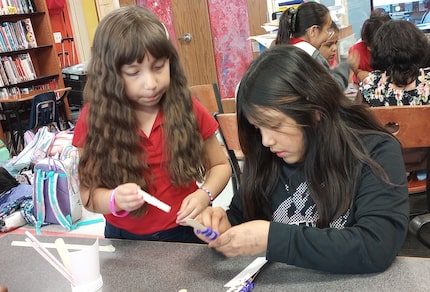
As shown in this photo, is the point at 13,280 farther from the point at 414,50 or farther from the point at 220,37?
the point at 220,37

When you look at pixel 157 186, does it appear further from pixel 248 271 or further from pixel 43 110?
pixel 43 110

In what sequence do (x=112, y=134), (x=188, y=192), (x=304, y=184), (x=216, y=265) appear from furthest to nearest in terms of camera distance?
(x=188, y=192)
(x=112, y=134)
(x=304, y=184)
(x=216, y=265)

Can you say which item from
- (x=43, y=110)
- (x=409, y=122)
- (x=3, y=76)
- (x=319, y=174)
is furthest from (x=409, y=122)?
(x=3, y=76)

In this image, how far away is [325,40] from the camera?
2.32 metres

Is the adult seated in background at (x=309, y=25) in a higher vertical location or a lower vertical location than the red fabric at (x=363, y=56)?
higher

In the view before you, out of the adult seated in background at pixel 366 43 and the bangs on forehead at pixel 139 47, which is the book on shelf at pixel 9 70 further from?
the bangs on forehead at pixel 139 47

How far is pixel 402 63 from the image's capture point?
2.01 metres

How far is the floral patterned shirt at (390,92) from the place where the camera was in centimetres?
200

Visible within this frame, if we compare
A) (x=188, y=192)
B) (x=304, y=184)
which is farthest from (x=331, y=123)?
(x=188, y=192)

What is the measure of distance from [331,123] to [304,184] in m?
0.18

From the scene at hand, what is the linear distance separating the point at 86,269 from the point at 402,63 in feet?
5.65

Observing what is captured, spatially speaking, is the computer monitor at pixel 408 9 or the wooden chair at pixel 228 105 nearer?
the computer monitor at pixel 408 9

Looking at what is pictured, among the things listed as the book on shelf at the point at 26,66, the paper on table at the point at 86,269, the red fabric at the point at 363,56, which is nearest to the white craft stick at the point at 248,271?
the paper on table at the point at 86,269

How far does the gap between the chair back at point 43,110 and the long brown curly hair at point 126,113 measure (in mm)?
3564
